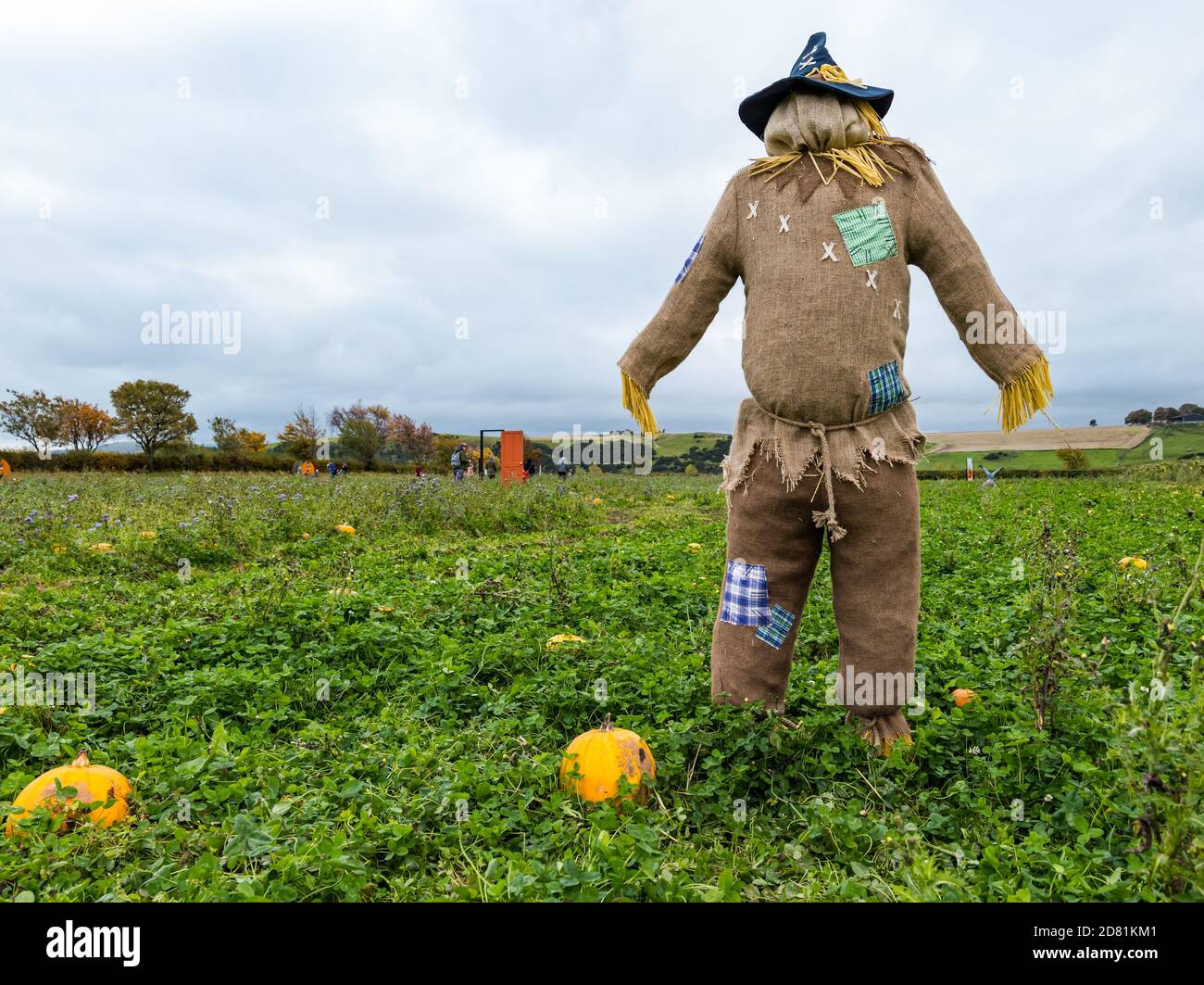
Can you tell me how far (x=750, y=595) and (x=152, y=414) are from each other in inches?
1804

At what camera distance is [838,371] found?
3119mm

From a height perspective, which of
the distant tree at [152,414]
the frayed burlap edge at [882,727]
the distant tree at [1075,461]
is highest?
the distant tree at [152,414]

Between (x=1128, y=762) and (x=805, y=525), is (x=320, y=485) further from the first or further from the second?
(x=1128, y=762)

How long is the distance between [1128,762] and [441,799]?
2125 millimetres

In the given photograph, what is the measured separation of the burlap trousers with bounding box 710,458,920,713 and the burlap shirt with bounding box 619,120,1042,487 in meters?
0.13

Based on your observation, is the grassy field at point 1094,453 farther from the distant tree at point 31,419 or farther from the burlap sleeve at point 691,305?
the distant tree at point 31,419

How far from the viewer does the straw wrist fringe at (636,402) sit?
3662mm

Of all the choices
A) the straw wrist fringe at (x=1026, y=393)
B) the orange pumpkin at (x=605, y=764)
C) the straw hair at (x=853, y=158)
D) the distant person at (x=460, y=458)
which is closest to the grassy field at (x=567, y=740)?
the orange pumpkin at (x=605, y=764)

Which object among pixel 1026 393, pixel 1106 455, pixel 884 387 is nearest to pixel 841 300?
pixel 884 387

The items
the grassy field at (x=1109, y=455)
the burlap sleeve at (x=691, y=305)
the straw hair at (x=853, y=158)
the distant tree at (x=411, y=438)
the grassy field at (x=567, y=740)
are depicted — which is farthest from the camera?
the distant tree at (x=411, y=438)

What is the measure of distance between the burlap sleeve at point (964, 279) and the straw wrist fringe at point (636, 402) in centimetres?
138

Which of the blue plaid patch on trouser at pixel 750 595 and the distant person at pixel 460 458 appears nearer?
the blue plaid patch on trouser at pixel 750 595

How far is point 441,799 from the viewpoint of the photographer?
8.84 ft
